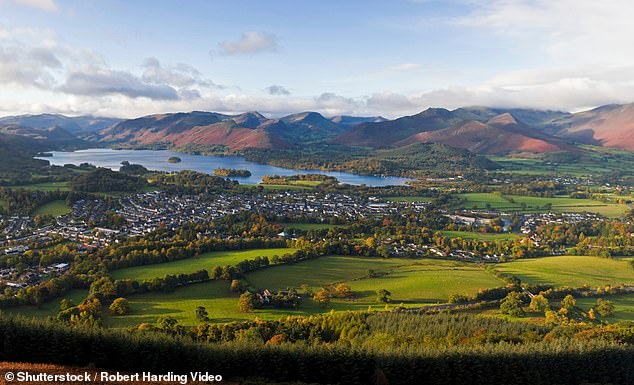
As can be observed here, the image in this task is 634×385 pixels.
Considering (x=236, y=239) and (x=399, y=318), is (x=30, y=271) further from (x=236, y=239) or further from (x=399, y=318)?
(x=399, y=318)

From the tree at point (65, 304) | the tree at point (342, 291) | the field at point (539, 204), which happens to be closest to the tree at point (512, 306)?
the tree at point (342, 291)

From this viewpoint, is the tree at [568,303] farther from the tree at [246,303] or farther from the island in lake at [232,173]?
the island in lake at [232,173]

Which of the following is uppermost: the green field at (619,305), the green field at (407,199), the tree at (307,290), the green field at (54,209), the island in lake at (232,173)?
the island in lake at (232,173)

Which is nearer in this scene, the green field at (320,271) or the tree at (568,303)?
the tree at (568,303)

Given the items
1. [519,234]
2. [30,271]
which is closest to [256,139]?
[519,234]

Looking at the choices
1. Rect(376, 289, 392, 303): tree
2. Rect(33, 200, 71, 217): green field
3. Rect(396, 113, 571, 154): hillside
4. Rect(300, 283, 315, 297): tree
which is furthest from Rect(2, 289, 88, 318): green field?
Rect(396, 113, 571, 154): hillside

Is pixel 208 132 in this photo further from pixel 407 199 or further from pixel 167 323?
pixel 167 323

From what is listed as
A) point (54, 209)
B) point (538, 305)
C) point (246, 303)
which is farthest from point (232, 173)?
point (538, 305)
